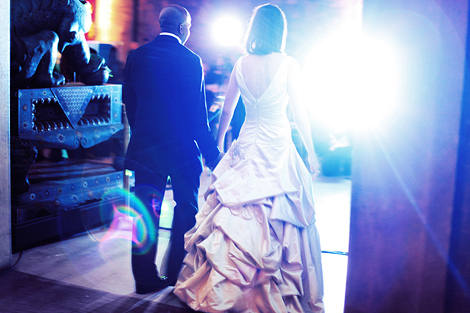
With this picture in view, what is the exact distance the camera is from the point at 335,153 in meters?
7.92

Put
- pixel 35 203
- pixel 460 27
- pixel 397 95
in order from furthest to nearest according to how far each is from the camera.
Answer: pixel 35 203, pixel 397 95, pixel 460 27

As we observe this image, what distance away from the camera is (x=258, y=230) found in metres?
2.90

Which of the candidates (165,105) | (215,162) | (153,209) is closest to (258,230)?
(215,162)

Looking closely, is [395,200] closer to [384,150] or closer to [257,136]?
[384,150]

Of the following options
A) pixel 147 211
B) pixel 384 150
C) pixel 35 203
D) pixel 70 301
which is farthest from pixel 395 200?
pixel 35 203

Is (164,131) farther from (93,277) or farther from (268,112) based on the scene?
(93,277)

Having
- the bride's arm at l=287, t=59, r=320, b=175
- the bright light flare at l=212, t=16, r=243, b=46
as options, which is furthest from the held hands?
the bright light flare at l=212, t=16, r=243, b=46

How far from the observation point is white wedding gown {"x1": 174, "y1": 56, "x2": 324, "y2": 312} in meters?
2.76

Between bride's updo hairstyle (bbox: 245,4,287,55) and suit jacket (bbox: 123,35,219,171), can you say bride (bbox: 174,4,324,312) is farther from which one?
suit jacket (bbox: 123,35,219,171)

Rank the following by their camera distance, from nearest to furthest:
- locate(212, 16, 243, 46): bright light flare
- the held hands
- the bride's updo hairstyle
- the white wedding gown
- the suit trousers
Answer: the white wedding gown, the bride's updo hairstyle, the suit trousers, the held hands, locate(212, 16, 243, 46): bright light flare

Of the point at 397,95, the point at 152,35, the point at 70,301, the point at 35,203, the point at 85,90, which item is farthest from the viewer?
the point at 152,35

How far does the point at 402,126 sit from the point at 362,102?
0.63 feet

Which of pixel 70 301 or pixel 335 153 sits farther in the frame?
pixel 335 153

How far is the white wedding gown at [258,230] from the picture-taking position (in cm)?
276
